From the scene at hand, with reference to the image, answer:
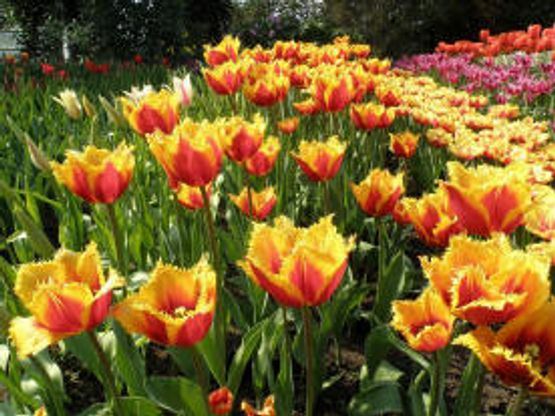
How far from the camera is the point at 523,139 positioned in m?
2.63

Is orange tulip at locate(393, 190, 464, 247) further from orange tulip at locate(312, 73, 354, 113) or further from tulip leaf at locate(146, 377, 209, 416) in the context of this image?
orange tulip at locate(312, 73, 354, 113)

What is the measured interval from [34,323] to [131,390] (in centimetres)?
52

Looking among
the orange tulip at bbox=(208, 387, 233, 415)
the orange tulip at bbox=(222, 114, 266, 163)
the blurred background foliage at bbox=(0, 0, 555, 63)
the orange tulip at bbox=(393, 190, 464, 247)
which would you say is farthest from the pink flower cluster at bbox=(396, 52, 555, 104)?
the blurred background foliage at bbox=(0, 0, 555, 63)

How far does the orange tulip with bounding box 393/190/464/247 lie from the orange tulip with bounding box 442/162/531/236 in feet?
0.18

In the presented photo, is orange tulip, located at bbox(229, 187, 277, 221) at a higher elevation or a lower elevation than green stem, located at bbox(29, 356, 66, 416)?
higher

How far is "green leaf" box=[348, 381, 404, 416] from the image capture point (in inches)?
55.1

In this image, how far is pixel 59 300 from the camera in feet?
2.97

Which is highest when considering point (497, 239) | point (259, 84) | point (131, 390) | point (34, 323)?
point (259, 84)

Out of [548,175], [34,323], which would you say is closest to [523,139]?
[548,175]

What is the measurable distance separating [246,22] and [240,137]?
51.5 ft

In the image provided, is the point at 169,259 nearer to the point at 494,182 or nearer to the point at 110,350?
the point at 110,350

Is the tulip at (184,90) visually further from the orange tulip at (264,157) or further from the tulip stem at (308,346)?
the tulip stem at (308,346)

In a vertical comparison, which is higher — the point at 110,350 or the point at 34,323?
the point at 34,323

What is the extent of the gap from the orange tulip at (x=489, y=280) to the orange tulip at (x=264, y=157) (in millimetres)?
986
